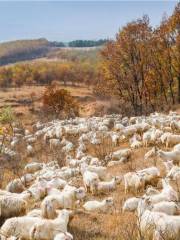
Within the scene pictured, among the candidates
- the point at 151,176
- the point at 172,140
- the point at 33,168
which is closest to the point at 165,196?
the point at 151,176

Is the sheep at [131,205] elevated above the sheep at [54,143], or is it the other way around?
the sheep at [131,205]

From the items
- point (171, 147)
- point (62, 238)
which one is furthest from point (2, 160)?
point (62, 238)

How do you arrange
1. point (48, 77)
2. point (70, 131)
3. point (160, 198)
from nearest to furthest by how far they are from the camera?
point (160, 198) < point (70, 131) < point (48, 77)

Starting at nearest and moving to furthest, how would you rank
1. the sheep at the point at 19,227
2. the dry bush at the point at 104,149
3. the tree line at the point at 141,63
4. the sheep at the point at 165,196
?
the sheep at the point at 19,227
the sheep at the point at 165,196
the dry bush at the point at 104,149
the tree line at the point at 141,63

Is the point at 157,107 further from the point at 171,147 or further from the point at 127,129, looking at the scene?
the point at 171,147

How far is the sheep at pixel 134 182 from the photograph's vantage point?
15.2 m

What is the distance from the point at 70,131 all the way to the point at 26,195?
18.9m

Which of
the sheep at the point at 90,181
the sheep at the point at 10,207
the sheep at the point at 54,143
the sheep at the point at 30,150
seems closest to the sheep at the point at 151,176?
the sheep at the point at 90,181

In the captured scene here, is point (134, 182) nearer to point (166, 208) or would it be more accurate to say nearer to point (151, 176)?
point (151, 176)

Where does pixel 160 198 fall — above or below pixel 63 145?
above

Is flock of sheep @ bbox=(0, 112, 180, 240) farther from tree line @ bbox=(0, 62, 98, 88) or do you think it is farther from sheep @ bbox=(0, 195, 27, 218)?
tree line @ bbox=(0, 62, 98, 88)

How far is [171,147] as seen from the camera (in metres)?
22.1

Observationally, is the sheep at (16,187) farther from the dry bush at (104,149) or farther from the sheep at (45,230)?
the sheep at (45,230)

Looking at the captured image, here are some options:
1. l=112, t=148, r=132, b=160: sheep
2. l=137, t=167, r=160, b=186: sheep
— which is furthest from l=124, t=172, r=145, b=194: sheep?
l=112, t=148, r=132, b=160: sheep
